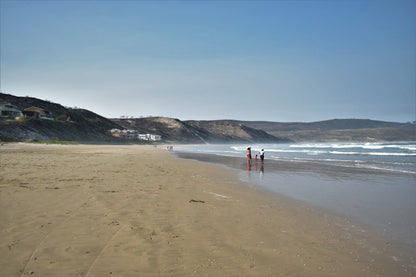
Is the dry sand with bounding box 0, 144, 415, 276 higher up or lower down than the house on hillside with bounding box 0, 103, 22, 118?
lower down

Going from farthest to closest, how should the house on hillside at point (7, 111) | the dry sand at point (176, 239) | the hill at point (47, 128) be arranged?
the house on hillside at point (7, 111) < the hill at point (47, 128) < the dry sand at point (176, 239)

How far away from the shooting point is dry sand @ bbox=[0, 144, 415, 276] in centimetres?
359

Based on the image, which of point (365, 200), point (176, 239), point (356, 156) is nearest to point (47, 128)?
point (356, 156)

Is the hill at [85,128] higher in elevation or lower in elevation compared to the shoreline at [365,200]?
higher

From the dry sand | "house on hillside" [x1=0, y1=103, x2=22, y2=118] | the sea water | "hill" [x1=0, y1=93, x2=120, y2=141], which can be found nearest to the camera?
the dry sand

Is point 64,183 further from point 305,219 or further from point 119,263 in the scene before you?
point 305,219

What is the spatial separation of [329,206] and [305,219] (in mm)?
1931

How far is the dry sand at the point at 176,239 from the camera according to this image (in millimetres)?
3594

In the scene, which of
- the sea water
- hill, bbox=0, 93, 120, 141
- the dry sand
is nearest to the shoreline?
the dry sand

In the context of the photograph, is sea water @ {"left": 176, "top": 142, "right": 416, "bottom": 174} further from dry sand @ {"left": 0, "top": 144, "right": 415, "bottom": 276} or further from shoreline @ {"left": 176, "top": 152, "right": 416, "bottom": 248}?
dry sand @ {"left": 0, "top": 144, "right": 415, "bottom": 276}

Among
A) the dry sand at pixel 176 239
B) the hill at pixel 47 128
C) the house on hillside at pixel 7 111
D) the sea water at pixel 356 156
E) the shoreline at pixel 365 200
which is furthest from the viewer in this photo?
the house on hillside at pixel 7 111

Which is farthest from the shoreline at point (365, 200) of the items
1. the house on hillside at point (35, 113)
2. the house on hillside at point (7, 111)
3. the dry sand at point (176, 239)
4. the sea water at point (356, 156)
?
the house on hillside at point (35, 113)

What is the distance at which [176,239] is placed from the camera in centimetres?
460

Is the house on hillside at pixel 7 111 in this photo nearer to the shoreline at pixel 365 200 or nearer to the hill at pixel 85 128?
the hill at pixel 85 128
